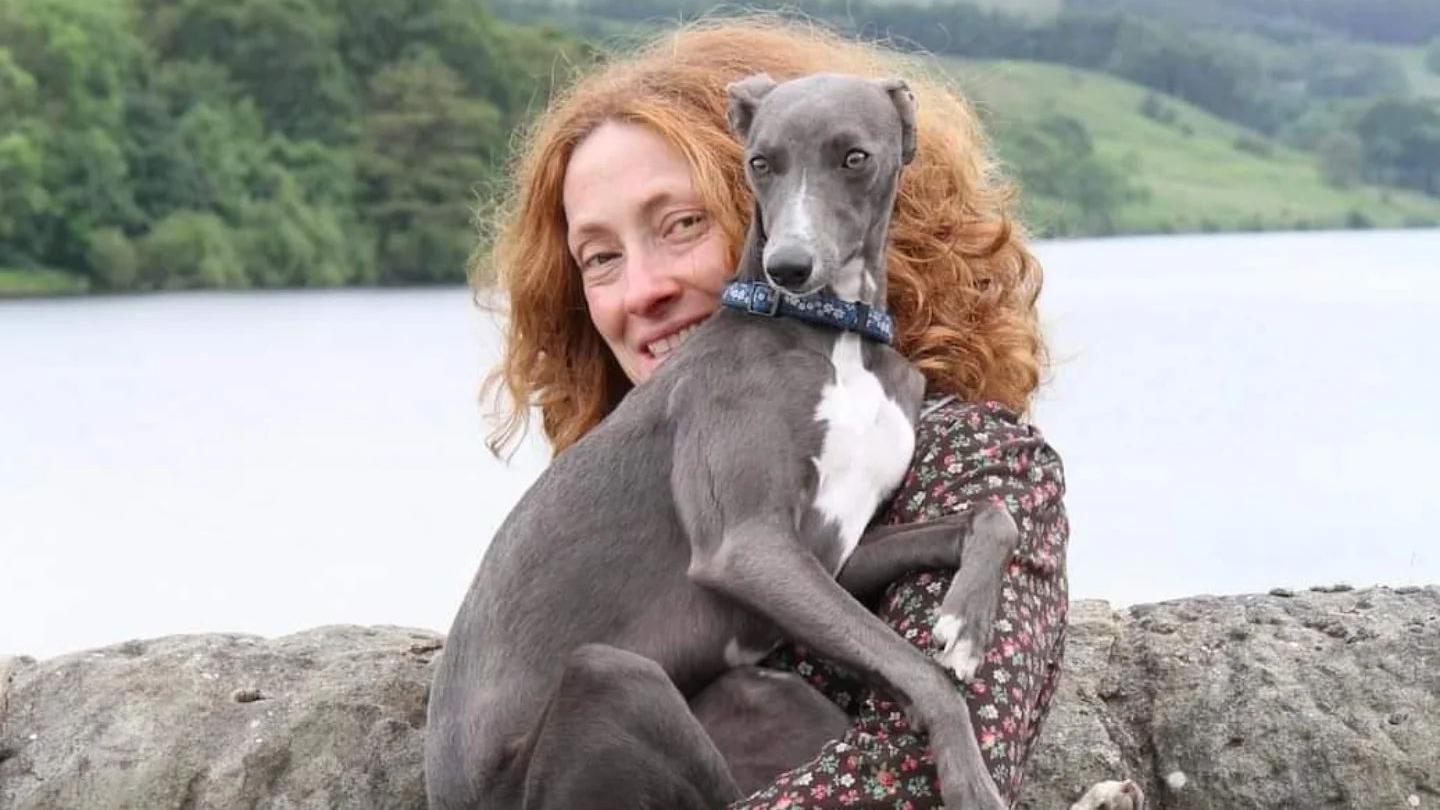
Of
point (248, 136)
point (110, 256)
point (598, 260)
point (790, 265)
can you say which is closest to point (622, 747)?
point (790, 265)

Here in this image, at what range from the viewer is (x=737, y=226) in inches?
151

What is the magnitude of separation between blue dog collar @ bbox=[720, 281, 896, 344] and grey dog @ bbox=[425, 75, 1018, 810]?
0.06ft

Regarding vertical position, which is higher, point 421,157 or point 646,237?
point 646,237

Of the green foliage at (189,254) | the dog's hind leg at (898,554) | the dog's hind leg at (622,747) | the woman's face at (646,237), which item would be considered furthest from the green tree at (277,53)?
the dog's hind leg at (622,747)

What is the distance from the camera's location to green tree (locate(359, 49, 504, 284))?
774 inches

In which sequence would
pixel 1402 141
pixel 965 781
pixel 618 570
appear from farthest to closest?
1. pixel 1402 141
2. pixel 618 570
3. pixel 965 781

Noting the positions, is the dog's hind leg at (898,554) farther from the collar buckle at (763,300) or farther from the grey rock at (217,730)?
the grey rock at (217,730)

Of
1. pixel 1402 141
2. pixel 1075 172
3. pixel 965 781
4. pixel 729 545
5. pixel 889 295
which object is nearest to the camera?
pixel 965 781

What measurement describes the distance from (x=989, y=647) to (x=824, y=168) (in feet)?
2.69

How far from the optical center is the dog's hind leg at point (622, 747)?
2.96m

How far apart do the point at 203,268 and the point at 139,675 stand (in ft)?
57.6

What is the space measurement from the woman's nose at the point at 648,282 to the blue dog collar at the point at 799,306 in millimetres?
509

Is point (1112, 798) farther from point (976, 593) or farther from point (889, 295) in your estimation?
point (889, 295)

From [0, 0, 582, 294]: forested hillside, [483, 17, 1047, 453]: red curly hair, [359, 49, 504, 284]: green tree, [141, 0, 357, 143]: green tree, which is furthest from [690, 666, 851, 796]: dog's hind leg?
[141, 0, 357, 143]: green tree
